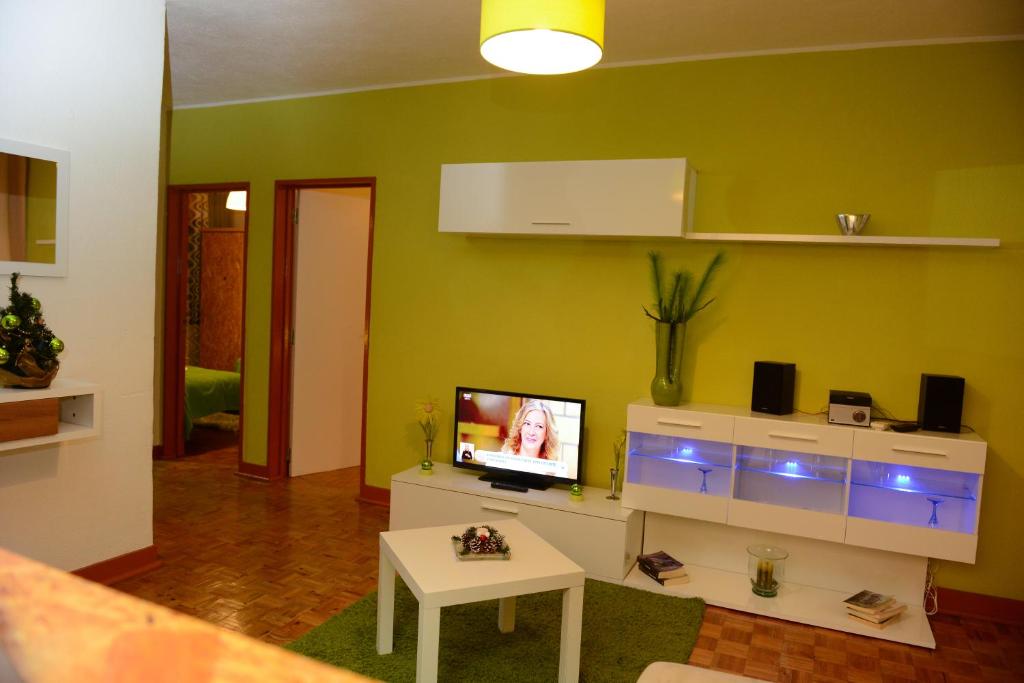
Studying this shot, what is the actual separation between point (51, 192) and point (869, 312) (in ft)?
12.1

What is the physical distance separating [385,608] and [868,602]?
2179mm

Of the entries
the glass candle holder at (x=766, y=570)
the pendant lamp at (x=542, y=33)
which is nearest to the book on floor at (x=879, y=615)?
the glass candle holder at (x=766, y=570)

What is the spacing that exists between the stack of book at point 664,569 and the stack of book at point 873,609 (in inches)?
29.5

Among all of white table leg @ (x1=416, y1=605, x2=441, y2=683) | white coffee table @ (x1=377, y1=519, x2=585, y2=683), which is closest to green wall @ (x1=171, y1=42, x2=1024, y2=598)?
white coffee table @ (x1=377, y1=519, x2=585, y2=683)

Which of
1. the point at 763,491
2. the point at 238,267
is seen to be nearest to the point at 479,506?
the point at 763,491

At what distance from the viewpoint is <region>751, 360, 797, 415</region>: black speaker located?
11.6 ft

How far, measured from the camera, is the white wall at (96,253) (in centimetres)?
293

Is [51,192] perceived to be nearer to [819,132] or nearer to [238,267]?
[819,132]

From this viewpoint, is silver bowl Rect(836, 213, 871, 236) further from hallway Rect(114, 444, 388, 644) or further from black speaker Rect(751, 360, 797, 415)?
hallway Rect(114, 444, 388, 644)

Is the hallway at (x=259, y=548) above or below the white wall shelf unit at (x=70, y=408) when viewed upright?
below

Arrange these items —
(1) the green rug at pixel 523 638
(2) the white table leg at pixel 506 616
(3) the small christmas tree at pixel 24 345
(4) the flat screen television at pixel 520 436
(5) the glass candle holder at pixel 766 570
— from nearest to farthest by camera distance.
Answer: (3) the small christmas tree at pixel 24 345 < (1) the green rug at pixel 523 638 < (2) the white table leg at pixel 506 616 < (5) the glass candle holder at pixel 766 570 < (4) the flat screen television at pixel 520 436

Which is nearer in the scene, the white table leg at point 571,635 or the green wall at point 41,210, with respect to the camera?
the white table leg at point 571,635

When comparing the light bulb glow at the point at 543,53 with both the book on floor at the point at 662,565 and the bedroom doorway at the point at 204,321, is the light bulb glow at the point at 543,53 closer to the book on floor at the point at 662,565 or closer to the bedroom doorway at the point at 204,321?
the book on floor at the point at 662,565

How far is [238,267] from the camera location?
768 cm
